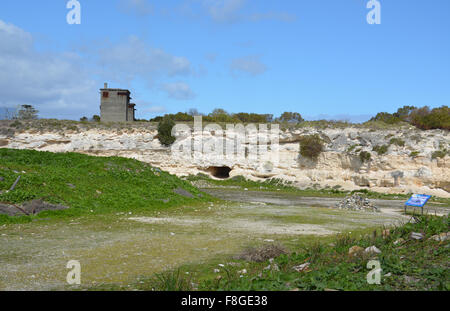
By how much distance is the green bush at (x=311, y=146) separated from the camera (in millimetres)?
41750

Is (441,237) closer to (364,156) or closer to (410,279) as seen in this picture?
(410,279)

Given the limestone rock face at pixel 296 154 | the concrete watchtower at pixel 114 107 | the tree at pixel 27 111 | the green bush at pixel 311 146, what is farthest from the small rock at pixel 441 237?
the tree at pixel 27 111

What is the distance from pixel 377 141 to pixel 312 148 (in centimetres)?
658

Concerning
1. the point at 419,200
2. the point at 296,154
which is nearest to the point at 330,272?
the point at 419,200

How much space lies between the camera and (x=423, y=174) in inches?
1362

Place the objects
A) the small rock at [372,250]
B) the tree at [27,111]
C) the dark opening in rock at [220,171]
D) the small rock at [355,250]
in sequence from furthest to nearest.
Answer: the tree at [27,111]
the dark opening in rock at [220,171]
the small rock at [355,250]
the small rock at [372,250]

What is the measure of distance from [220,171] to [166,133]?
8.08 m

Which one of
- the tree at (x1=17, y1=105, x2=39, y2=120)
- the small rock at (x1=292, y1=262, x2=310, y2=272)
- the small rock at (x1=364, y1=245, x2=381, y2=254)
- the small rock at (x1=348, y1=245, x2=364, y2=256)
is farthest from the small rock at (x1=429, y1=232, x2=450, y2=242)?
the tree at (x1=17, y1=105, x2=39, y2=120)

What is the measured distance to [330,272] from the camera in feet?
20.5

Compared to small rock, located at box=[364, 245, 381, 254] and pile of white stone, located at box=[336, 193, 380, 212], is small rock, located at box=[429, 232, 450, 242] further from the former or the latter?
pile of white stone, located at box=[336, 193, 380, 212]

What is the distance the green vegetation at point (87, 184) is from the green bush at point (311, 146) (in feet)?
76.1

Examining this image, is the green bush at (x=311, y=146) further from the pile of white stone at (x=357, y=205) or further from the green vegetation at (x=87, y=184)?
the green vegetation at (x=87, y=184)
